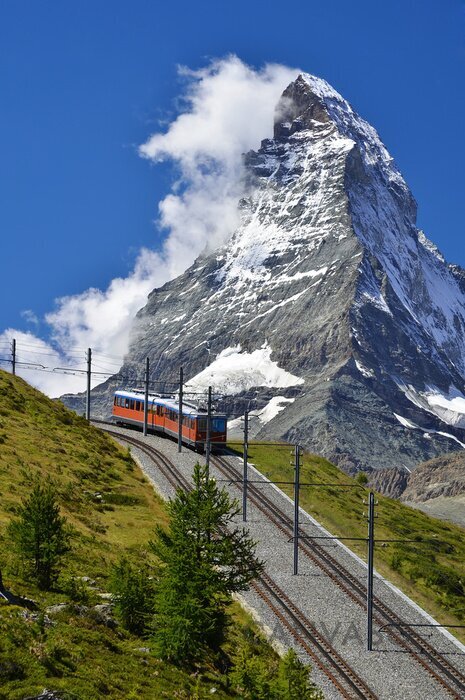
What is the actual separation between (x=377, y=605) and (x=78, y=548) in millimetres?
17384

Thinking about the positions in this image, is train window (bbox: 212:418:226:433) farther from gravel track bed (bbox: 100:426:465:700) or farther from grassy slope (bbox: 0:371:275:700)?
gravel track bed (bbox: 100:426:465:700)

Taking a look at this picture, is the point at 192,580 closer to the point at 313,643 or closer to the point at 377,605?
the point at 313,643

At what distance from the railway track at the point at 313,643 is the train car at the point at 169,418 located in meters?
33.2

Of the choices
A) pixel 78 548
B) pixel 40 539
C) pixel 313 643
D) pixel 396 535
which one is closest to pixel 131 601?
pixel 40 539

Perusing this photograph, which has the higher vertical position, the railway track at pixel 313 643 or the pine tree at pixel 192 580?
the pine tree at pixel 192 580

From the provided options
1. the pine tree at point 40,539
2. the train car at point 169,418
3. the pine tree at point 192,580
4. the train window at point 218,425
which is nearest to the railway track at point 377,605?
the pine tree at point 192,580

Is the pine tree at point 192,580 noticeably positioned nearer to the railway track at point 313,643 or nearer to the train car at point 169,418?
the railway track at point 313,643

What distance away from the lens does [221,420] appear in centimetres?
8469

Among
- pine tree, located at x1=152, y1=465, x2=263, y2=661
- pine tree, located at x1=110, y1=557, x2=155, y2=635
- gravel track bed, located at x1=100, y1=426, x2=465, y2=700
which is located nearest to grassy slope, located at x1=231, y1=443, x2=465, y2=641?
gravel track bed, located at x1=100, y1=426, x2=465, y2=700

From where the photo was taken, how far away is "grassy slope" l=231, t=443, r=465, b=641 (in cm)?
5300

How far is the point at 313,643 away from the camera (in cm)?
4012

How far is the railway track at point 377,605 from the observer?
3819 cm

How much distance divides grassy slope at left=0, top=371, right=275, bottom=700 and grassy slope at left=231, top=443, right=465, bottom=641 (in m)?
14.1

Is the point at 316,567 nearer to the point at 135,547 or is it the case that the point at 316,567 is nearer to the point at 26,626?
the point at 135,547
